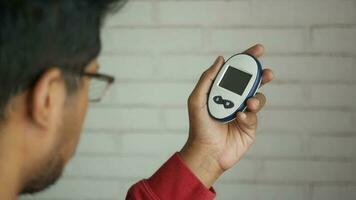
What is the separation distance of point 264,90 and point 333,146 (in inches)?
9.8

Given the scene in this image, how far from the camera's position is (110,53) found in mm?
1226

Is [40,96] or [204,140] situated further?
[204,140]

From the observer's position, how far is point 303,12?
1.14m

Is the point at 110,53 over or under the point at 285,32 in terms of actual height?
under

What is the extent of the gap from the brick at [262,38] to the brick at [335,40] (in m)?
0.04

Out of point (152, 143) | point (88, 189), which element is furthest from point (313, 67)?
point (88, 189)

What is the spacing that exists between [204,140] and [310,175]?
0.48 m

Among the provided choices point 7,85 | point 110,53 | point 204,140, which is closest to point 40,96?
point 7,85

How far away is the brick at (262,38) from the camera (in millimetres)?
1153

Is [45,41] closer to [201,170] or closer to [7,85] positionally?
[7,85]

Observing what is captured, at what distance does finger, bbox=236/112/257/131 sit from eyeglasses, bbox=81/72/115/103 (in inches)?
10.4

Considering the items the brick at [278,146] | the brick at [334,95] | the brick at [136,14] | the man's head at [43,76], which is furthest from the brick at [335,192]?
the man's head at [43,76]

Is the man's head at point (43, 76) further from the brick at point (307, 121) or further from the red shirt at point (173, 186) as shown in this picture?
the brick at point (307, 121)

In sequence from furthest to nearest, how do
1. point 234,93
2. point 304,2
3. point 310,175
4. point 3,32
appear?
point 310,175, point 304,2, point 234,93, point 3,32
